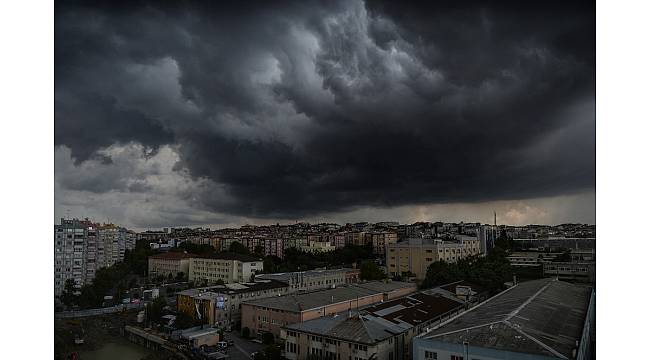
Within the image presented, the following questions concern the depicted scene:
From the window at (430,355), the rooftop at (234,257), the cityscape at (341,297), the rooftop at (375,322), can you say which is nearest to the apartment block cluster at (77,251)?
the cityscape at (341,297)

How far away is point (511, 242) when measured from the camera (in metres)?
11.8

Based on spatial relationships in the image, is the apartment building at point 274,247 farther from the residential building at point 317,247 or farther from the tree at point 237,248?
the tree at point 237,248

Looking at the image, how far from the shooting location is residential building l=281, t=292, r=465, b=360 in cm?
431

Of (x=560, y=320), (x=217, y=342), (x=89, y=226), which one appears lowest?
(x=217, y=342)

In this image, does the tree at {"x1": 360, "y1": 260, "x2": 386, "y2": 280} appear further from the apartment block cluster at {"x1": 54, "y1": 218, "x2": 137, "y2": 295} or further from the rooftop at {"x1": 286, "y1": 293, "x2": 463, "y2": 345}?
the apartment block cluster at {"x1": 54, "y1": 218, "x2": 137, "y2": 295}

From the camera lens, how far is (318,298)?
6512 millimetres

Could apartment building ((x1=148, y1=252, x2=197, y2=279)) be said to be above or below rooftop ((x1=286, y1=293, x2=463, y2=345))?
below

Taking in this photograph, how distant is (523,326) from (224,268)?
783cm

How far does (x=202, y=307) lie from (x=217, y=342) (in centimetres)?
110

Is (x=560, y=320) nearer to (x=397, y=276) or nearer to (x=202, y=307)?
(x=202, y=307)

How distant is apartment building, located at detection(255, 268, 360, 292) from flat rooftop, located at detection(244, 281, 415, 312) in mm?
1037

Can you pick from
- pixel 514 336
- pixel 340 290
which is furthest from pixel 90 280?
pixel 514 336

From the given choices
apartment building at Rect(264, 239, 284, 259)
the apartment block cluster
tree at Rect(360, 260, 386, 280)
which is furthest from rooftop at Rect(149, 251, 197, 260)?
tree at Rect(360, 260, 386, 280)

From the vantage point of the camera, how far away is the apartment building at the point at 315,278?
877cm
